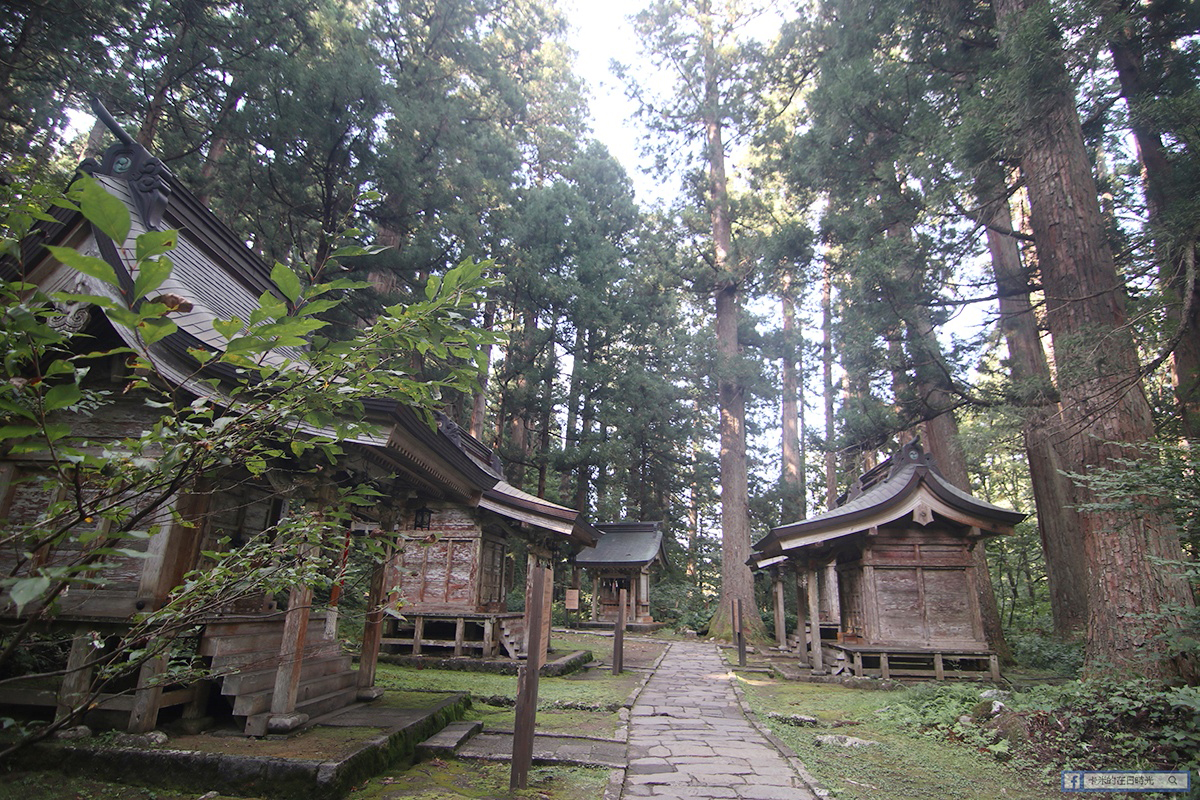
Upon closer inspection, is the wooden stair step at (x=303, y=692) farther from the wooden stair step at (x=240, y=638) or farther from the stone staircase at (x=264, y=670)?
the wooden stair step at (x=240, y=638)

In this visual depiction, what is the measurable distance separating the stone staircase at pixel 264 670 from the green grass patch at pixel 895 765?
4.71 m

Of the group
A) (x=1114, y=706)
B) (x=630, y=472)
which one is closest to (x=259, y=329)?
(x=1114, y=706)

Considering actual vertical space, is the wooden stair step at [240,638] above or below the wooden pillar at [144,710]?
above

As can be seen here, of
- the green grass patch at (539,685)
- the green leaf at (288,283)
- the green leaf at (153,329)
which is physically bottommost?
the green grass patch at (539,685)

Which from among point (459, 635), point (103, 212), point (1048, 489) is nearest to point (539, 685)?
point (459, 635)

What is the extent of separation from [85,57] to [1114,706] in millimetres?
16456

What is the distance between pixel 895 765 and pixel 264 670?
5.92m

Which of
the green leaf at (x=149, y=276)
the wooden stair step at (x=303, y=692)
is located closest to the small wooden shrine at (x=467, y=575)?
the wooden stair step at (x=303, y=692)

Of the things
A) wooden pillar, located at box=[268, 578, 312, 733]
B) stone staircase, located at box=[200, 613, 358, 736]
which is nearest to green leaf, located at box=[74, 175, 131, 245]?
stone staircase, located at box=[200, 613, 358, 736]

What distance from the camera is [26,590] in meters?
1.02

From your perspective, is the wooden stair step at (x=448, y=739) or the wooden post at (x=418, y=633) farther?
the wooden post at (x=418, y=633)

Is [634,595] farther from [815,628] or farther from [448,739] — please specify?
[448,739]

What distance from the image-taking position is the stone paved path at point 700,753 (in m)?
4.77

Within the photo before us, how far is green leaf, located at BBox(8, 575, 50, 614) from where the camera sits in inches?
39.2
